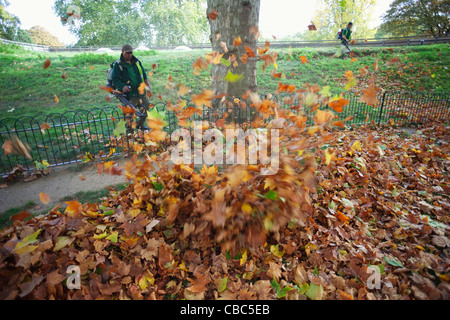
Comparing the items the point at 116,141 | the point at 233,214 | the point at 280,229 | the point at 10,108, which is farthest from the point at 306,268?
the point at 10,108

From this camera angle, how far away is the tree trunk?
17.4 ft

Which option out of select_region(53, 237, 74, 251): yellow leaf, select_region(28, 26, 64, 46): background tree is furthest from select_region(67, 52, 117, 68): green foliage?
select_region(28, 26, 64, 46): background tree

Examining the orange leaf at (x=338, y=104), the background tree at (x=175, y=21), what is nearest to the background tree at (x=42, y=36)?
the background tree at (x=175, y=21)

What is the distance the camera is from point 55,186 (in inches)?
155

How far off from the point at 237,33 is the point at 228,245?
4971 mm

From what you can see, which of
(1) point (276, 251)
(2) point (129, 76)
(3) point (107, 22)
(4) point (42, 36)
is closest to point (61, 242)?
(1) point (276, 251)

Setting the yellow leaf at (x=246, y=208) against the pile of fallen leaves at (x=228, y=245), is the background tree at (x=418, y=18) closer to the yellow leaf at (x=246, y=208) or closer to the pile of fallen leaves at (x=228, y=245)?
the pile of fallen leaves at (x=228, y=245)

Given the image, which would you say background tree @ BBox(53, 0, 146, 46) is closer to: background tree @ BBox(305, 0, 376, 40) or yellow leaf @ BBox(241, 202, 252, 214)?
background tree @ BBox(305, 0, 376, 40)

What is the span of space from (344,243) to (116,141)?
4.68m

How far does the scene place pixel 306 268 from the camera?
2076 mm

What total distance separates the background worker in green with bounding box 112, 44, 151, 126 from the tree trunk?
1974mm

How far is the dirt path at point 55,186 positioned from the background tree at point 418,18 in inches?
1019
